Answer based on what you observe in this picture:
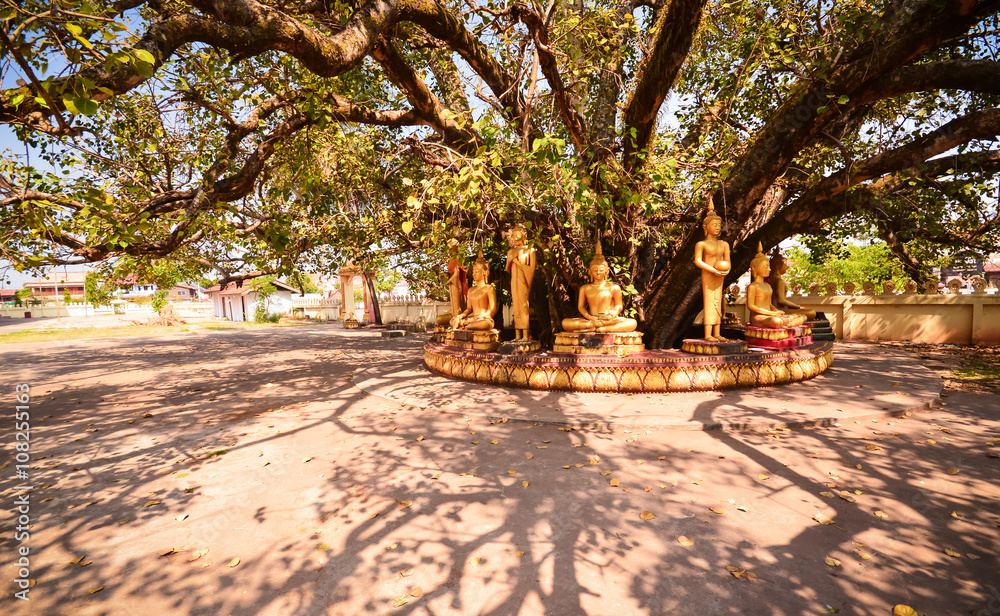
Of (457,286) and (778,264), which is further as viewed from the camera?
(457,286)

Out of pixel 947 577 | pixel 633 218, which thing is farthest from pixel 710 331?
pixel 947 577

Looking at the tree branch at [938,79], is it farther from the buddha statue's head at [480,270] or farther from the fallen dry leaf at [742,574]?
the fallen dry leaf at [742,574]

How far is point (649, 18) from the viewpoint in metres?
10.3

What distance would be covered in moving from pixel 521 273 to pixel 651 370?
2803 mm

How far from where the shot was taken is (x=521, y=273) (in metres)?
7.85

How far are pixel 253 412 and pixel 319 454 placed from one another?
246 cm

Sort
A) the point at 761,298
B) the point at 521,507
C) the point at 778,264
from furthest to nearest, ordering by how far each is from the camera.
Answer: the point at 778,264, the point at 761,298, the point at 521,507

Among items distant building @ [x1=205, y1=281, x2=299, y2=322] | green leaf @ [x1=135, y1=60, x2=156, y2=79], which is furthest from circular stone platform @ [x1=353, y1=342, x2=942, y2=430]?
distant building @ [x1=205, y1=281, x2=299, y2=322]

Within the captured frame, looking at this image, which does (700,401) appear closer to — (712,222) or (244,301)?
(712,222)

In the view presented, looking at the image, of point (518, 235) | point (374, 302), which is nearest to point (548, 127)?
point (518, 235)

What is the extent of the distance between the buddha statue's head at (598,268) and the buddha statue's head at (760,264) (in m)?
3.14

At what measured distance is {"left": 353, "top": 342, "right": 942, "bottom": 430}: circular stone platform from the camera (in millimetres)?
5129

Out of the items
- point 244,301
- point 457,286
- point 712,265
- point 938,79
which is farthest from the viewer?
point 244,301

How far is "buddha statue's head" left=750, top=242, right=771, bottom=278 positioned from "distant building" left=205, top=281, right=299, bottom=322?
120 feet
